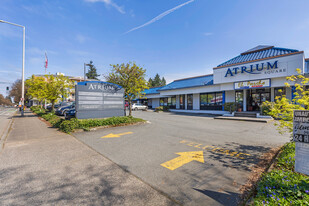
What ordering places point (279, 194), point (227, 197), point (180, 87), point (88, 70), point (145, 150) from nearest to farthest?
point (279, 194), point (227, 197), point (145, 150), point (180, 87), point (88, 70)

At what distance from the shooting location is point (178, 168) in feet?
13.6

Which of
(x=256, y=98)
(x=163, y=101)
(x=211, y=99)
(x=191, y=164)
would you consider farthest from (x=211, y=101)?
(x=191, y=164)

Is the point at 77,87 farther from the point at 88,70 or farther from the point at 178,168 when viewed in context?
the point at 88,70

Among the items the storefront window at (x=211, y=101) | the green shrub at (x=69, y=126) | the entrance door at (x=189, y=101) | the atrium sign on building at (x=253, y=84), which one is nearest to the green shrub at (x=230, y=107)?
the atrium sign on building at (x=253, y=84)

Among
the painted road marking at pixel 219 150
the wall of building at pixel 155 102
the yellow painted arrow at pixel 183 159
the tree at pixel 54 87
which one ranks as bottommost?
the yellow painted arrow at pixel 183 159

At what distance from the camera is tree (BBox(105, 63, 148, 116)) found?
40.0 ft

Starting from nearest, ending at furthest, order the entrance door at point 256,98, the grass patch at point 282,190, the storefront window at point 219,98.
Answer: the grass patch at point 282,190, the entrance door at point 256,98, the storefront window at point 219,98

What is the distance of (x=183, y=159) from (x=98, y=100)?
8048mm

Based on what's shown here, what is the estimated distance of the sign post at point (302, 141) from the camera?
8.82 feet

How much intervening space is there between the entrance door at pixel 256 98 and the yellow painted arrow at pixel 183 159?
16.6 metres

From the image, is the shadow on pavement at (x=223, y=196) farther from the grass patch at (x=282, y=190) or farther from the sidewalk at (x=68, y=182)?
the sidewalk at (x=68, y=182)

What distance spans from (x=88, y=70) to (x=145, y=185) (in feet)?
277

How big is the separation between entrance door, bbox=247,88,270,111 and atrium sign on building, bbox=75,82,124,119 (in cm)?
1589

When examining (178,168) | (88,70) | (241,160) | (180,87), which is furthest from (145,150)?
(88,70)
